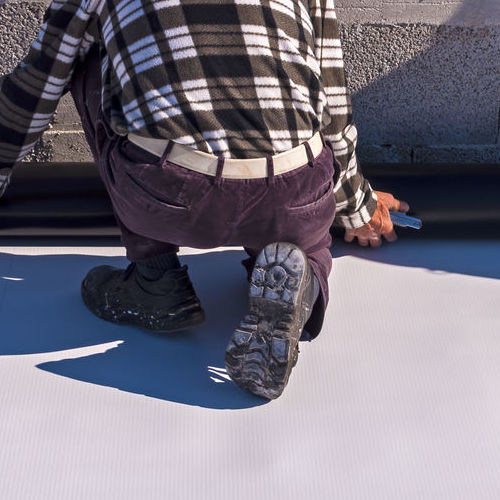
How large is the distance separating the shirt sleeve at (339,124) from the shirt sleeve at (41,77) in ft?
1.56

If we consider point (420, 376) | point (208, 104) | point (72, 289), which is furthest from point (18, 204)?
point (420, 376)

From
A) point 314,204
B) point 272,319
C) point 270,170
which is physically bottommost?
point 272,319

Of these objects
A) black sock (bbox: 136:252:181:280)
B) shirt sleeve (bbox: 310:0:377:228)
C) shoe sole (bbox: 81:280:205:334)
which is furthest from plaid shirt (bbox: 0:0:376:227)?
shoe sole (bbox: 81:280:205:334)

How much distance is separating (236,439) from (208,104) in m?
0.63

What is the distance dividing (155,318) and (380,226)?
688 millimetres

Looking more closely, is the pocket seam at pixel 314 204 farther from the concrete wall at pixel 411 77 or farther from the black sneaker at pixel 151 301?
the concrete wall at pixel 411 77

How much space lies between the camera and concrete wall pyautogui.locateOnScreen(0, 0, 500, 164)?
7.73 ft

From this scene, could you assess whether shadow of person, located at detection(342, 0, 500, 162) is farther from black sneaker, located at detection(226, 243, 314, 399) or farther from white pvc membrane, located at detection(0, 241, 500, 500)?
black sneaker, located at detection(226, 243, 314, 399)

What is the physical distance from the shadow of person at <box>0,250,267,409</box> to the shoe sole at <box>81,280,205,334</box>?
2cm

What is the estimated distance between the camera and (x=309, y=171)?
1.52 meters

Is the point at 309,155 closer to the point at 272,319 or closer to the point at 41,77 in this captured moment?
the point at 272,319

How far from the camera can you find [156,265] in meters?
1.74

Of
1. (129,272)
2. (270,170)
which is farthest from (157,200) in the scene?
(129,272)

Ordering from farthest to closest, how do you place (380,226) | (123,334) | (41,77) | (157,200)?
(380,226) → (123,334) → (41,77) → (157,200)
